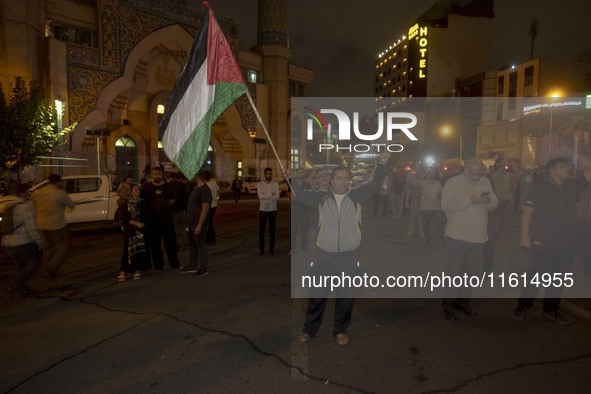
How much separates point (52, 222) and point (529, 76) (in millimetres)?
47590

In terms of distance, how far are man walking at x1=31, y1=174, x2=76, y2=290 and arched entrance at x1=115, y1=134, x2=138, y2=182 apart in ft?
67.2

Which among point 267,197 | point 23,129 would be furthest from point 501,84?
point 23,129

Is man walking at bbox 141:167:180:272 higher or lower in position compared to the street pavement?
higher

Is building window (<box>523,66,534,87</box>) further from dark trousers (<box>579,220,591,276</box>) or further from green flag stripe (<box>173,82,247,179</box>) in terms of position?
green flag stripe (<box>173,82,247,179</box>)

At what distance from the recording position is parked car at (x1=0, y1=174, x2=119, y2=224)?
38.0 ft

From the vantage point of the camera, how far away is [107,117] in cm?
2403

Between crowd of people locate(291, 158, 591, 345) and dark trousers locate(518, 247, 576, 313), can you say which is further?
dark trousers locate(518, 247, 576, 313)

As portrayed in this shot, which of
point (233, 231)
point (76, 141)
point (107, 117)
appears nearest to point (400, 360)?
point (233, 231)

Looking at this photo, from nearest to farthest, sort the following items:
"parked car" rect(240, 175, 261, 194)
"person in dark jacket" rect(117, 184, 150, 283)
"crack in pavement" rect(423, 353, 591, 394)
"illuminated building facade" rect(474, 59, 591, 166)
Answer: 1. "crack in pavement" rect(423, 353, 591, 394)
2. "person in dark jacket" rect(117, 184, 150, 283)
3. "parked car" rect(240, 175, 261, 194)
4. "illuminated building facade" rect(474, 59, 591, 166)

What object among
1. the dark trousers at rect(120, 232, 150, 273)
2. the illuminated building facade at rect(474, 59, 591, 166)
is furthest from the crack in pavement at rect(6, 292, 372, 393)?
the illuminated building facade at rect(474, 59, 591, 166)

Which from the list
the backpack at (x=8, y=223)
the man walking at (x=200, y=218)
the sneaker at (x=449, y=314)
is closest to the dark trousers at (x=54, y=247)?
the backpack at (x=8, y=223)

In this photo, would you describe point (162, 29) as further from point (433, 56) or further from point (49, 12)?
point (433, 56)

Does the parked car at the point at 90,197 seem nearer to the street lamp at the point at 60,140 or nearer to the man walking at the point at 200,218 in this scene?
the man walking at the point at 200,218

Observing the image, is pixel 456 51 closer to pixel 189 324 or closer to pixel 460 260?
pixel 460 260
